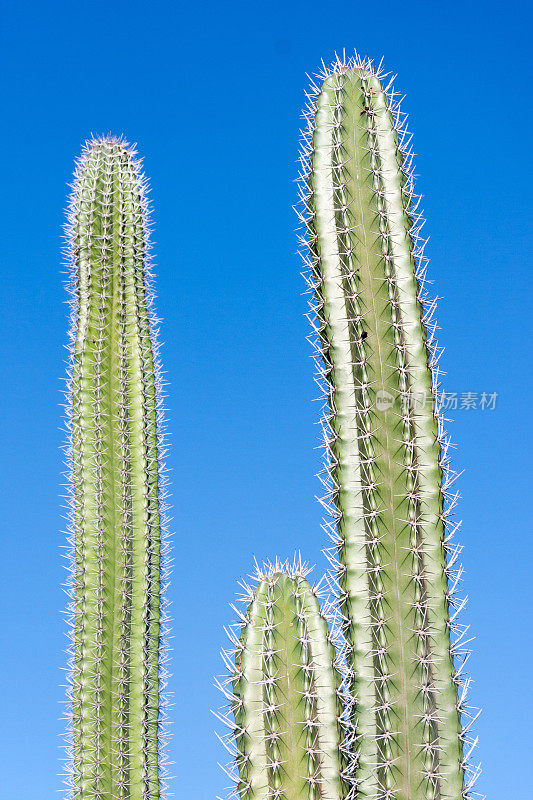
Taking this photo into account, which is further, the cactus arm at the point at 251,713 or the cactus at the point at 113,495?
the cactus at the point at 113,495

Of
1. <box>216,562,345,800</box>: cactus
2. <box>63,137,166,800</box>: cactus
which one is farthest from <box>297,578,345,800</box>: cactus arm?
<box>63,137,166,800</box>: cactus

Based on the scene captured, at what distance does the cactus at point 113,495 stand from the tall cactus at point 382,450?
2162mm

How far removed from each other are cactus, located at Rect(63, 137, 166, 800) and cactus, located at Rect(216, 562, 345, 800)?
2.08 m

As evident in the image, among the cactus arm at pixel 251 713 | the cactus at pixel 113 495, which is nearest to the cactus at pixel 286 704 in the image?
the cactus arm at pixel 251 713

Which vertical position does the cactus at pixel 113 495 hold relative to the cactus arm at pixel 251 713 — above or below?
above

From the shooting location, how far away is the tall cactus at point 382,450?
388 centimetres

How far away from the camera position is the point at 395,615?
3.95 metres

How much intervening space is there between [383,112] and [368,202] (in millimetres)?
Answer: 545

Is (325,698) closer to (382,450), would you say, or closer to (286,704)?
(286,704)

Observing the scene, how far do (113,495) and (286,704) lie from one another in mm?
2589

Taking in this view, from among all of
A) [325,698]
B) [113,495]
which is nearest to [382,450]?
[325,698]

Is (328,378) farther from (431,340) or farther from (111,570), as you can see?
(111,570)

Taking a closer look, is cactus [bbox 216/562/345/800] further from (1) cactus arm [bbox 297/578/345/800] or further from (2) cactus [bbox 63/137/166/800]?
(2) cactus [bbox 63/137/166/800]

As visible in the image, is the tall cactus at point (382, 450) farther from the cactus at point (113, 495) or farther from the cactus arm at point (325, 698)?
the cactus at point (113, 495)
